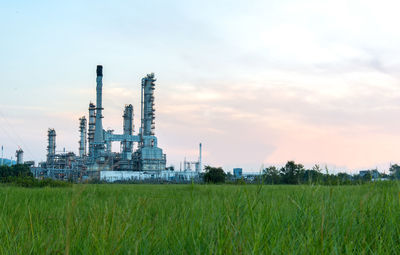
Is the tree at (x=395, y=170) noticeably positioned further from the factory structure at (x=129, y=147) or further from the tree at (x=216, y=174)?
the factory structure at (x=129, y=147)

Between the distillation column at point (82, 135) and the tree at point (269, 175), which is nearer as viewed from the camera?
the tree at point (269, 175)

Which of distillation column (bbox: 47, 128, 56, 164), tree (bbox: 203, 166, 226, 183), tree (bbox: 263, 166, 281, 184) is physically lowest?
tree (bbox: 203, 166, 226, 183)

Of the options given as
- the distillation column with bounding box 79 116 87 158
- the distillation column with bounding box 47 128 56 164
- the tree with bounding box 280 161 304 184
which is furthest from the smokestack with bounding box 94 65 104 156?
the tree with bounding box 280 161 304 184

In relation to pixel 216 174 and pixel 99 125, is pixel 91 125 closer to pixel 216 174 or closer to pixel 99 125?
pixel 99 125

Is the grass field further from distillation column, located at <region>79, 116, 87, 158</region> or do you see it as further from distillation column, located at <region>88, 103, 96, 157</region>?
distillation column, located at <region>79, 116, 87, 158</region>

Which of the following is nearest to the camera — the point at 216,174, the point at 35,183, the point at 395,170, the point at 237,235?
the point at 237,235

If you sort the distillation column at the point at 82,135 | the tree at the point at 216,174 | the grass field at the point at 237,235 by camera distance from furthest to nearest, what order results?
1. the distillation column at the point at 82,135
2. the tree at the point at 216,174
3. the grass field at the point at 237,235

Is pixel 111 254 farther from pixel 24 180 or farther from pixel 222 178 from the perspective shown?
pixel 222 178

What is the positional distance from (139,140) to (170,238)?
55.4 m

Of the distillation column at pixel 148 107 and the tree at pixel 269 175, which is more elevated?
the distillation column at pixel 148 107

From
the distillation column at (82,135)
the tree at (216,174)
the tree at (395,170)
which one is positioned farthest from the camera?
the distillation column at (82,135)

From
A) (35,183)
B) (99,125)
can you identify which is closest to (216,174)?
(35,183)

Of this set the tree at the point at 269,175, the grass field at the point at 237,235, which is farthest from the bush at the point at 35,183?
the grass field at the point at 237,235

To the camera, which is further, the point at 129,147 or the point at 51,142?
the point at 51,142
